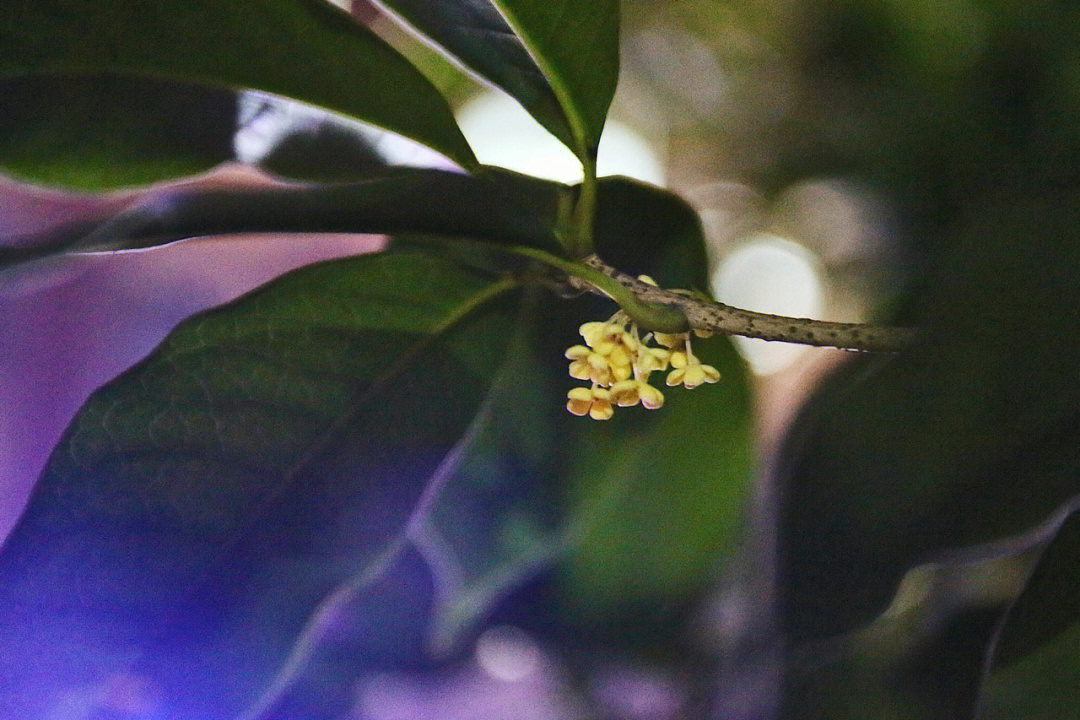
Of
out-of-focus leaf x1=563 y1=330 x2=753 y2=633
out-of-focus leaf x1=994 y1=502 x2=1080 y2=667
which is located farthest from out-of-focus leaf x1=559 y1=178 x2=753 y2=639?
out-of-focus leaf x1=994 y1=502 x2=1080 y2=667

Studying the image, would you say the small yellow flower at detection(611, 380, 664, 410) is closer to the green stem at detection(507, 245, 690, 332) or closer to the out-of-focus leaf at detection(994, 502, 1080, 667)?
the green stem at detection(507, 245, 690, 332)

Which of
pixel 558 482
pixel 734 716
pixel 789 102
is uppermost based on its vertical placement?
pixel 789 102

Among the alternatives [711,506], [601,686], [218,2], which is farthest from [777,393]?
[218,2]

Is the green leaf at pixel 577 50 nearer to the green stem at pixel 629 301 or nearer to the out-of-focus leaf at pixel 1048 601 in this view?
the green stem at pixel 629 301

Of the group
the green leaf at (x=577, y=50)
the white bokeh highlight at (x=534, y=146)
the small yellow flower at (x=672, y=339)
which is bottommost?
the small yellow flower at (x=672, y=339)

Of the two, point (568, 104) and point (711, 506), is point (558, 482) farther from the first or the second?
point (568, 104)

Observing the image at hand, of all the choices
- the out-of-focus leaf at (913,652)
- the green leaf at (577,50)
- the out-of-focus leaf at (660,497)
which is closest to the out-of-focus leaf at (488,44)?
the green leaf at (577,50)

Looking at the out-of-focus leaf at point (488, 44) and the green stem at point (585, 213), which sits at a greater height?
the out-of-focus leaf at point (488, 44)
